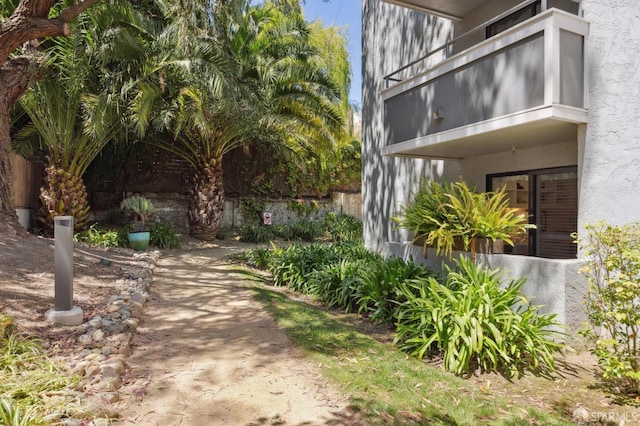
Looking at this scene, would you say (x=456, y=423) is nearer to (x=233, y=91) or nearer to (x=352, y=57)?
(x=233, y=91)

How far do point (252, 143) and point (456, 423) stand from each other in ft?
47.1

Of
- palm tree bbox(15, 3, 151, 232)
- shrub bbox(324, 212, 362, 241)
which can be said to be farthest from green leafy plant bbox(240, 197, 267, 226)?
palm tree bbox(15, 3, 151, 232)

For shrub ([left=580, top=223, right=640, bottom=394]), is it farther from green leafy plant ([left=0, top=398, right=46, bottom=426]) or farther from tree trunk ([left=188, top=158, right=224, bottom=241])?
tree trunk ([left=188, top=158, right=224, bottom=241])

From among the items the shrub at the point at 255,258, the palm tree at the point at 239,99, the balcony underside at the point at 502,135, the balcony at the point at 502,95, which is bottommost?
the shrub at the point at 255,258

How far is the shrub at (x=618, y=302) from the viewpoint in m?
3.75

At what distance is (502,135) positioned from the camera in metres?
5.68

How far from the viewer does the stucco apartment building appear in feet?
15.3

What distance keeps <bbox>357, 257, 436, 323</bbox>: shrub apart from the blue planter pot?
6.81m

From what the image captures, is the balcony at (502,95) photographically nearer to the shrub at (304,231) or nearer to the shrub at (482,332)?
the shrub at (482,332)

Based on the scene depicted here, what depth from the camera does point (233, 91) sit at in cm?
920

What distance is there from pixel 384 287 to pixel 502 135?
286 centimetres

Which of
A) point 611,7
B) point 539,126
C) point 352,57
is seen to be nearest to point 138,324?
point 539,126

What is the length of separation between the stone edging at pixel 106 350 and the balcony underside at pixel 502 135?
505cm

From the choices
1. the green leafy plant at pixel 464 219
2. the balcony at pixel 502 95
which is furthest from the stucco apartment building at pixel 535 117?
the green leafy plant at pixel 464 219
